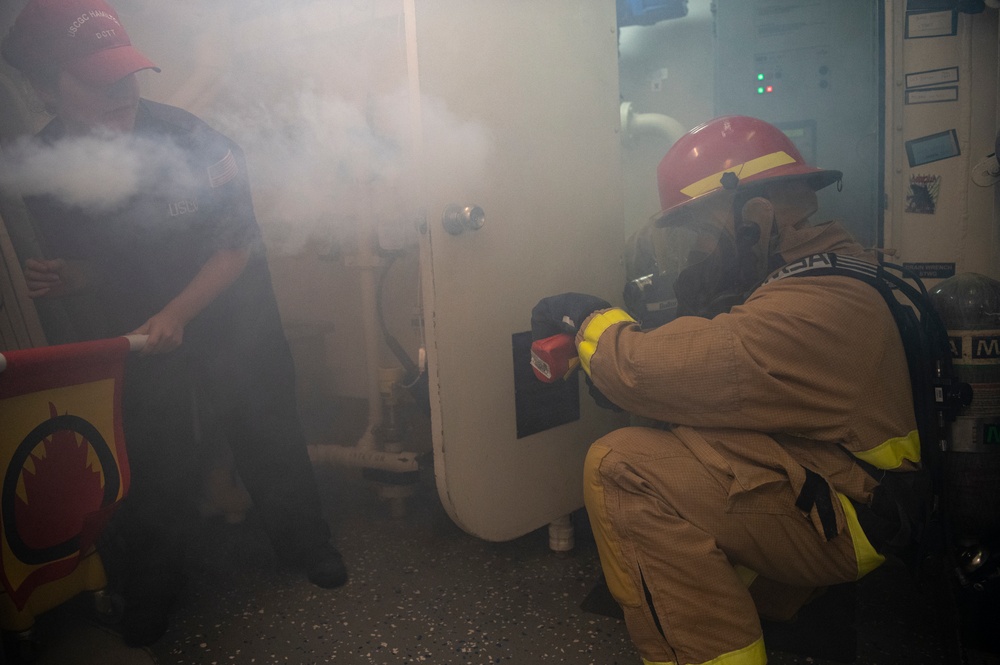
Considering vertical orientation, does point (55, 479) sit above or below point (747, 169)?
below

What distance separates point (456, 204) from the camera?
196 centimetres

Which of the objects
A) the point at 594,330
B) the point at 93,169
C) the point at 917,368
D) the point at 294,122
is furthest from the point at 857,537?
the point at 294,122

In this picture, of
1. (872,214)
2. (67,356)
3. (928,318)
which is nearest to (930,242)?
(872,214)

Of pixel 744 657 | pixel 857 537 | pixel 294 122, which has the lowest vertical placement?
pixel 744 657

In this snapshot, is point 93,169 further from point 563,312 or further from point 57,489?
Result: point 563,312

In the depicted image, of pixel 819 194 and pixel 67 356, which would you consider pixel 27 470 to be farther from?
pixel 819 194

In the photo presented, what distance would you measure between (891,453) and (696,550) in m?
0.50

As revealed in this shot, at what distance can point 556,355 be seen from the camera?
6.09ft

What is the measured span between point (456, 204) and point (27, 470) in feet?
3.97

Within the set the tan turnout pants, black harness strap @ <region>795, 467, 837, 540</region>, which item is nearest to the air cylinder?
the tan turnout pants

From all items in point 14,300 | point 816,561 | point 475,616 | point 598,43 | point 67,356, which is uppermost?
point 598,43

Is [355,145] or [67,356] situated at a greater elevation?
[355,145]

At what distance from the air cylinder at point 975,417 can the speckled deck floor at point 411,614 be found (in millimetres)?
307

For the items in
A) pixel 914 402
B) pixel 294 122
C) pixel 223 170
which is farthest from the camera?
pixel 294 122
